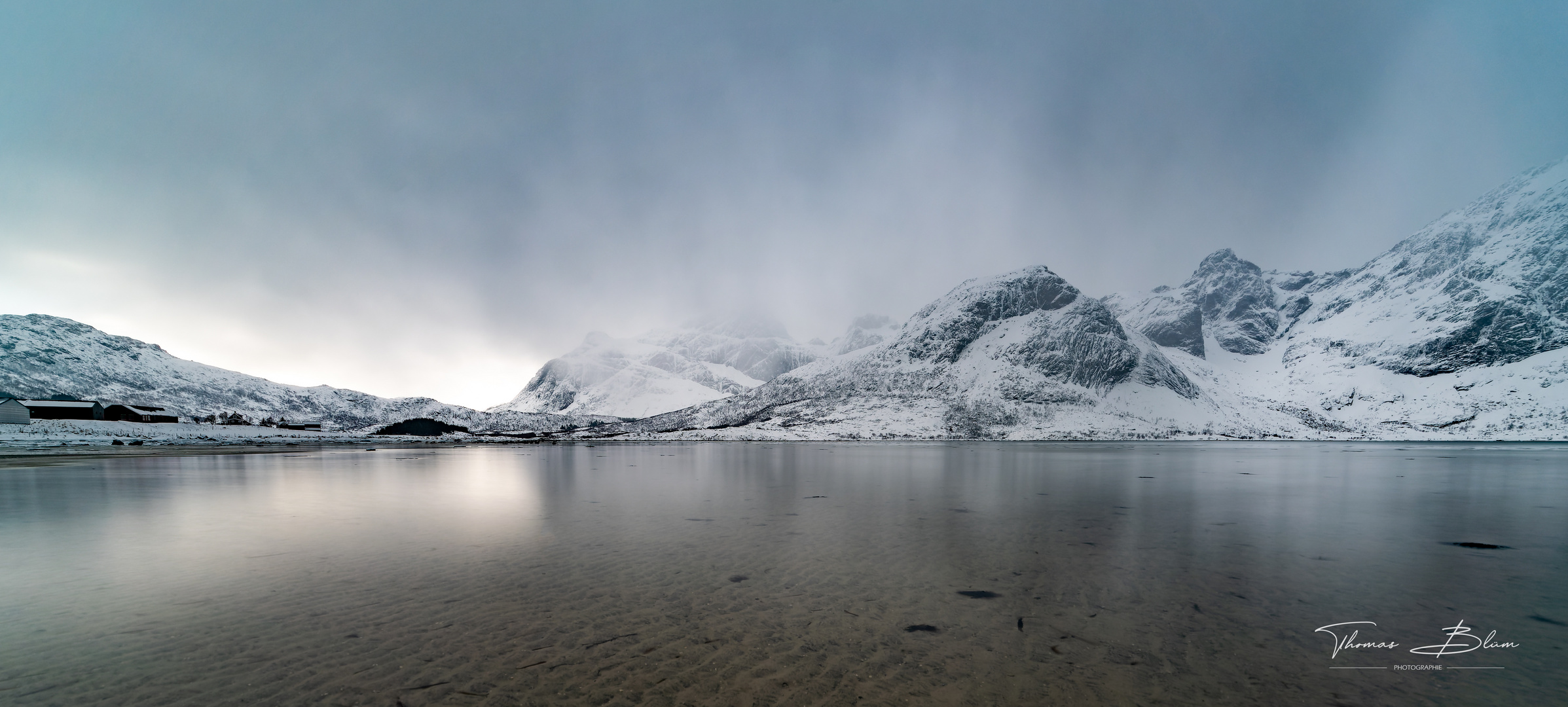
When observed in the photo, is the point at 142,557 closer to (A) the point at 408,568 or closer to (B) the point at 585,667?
(A) the point at 408,568

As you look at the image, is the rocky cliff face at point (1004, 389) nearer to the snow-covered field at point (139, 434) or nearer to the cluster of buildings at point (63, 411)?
the snow-covered field at point (139, 434)

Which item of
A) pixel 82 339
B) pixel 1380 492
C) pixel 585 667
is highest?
pixel 82 339

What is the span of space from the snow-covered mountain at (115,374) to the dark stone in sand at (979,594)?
22348 centimetres

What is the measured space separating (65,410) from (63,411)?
374mm

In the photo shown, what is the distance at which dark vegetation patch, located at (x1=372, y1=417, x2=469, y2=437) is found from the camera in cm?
16588

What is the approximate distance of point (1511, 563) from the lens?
584 inches

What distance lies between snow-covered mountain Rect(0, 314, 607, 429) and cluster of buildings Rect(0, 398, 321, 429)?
58105mm

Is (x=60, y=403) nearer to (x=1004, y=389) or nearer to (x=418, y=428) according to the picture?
(x=418, y=428)

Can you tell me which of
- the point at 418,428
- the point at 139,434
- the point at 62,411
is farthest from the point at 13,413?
the point at 418,428

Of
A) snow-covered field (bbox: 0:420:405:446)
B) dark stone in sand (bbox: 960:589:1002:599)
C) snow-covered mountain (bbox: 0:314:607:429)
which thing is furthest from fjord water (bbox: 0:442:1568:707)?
snow-covered mountain (bbox: 0:314:607:429)

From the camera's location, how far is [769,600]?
11922 millimetres

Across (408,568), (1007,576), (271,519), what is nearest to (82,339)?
(271,519)

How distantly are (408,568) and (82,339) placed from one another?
259101 millimetres

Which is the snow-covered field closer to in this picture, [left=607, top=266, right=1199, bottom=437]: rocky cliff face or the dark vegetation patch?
the dark vegetation patch
